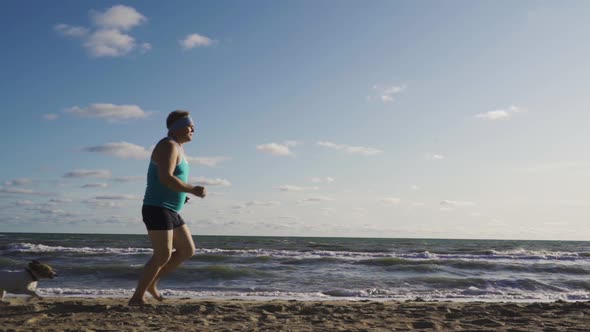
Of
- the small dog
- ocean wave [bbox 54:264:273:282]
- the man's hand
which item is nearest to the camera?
the man's hand

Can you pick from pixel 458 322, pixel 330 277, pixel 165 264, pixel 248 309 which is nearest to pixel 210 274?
pixel 330 277

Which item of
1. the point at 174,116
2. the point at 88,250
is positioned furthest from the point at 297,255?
the point at 174,116

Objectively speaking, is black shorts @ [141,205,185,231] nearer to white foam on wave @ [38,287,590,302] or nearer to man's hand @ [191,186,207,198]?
man's hand @ [191,186,207,198]

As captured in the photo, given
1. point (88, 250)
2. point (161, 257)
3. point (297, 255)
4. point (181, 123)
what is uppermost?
point (181, 123)

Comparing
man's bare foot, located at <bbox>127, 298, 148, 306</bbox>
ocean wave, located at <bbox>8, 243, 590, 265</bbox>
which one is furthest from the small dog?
ocean wave, located at <bbox>8, 243, 590, 265</bbox>

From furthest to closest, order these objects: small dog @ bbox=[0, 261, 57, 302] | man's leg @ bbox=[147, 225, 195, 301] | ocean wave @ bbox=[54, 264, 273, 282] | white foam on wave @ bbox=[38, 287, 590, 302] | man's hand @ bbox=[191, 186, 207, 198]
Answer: ocean wave @ bbox=[54, 264, 273, 282]
white foam on wave @ bbox=[38, 287, 590, 302]
small dog @ bbox=[0, 261, 57, 302]
man's leg @ bbox=[147, 225, 195, 301]
man's hand @ bbox=[191, 186, 207, 198]

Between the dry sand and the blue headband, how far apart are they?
1603mm

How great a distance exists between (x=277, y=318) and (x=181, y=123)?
1.94 m

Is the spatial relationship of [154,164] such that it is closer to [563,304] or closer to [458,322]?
[458,322]

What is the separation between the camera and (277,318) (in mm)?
4320

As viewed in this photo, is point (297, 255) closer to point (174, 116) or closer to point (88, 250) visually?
point (88, 250)

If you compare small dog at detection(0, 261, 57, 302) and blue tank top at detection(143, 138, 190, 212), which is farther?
small dog at detection(0, 261, 57, 302)

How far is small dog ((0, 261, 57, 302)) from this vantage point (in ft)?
15.4

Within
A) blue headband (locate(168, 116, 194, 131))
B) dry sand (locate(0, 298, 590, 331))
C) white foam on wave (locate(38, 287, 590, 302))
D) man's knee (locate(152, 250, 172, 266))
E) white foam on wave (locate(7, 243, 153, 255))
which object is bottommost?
white foam on wave (locate(7, 243, 153, 255))
